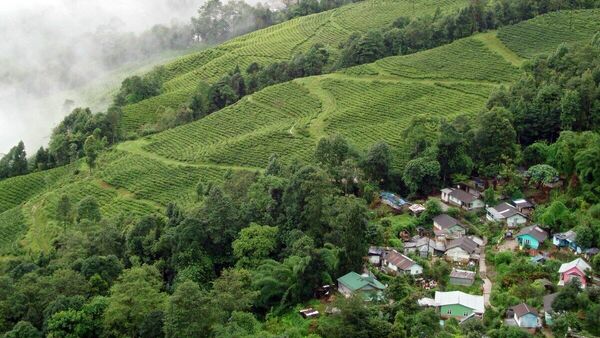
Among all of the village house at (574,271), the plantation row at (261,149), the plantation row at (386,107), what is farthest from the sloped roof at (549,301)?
the plantation row at (261,149)

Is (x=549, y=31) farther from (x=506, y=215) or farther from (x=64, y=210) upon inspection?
(x=64, y=210)

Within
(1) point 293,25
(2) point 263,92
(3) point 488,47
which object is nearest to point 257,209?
(2) point 263,92

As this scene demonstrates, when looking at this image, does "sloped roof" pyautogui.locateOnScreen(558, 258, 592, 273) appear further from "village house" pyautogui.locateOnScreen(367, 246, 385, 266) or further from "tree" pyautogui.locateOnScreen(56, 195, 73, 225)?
"tree" pyautogui.locateOnScreen(56, 195, 73, 225)

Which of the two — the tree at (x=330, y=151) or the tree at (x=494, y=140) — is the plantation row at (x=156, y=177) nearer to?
the tree at (x=330, y=151)

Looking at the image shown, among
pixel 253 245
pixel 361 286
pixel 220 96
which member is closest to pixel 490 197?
pixel 361 286

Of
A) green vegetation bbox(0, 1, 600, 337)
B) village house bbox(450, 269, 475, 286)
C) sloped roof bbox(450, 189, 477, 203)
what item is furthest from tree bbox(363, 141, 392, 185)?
village house bbox(450, 269, 475, 286)
